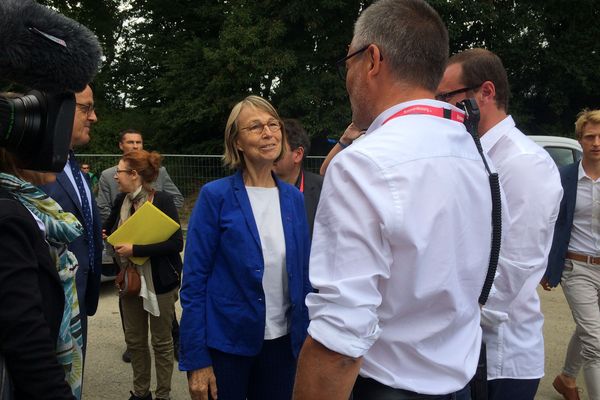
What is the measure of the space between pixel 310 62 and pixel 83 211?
15209 mm

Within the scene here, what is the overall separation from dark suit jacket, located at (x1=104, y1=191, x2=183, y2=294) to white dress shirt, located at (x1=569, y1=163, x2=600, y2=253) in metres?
2.98

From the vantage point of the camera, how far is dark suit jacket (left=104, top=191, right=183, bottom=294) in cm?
395

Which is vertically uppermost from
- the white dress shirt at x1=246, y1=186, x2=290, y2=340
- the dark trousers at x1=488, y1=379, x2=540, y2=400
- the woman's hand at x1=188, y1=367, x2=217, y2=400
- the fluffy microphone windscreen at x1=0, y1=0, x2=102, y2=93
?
the fluffy microphone windscreen at x1=0, y1=0, x2=102, y2=93

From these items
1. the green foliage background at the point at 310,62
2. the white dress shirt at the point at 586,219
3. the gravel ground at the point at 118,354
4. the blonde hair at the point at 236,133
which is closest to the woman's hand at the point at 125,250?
the gravel ground at the point at 118,354

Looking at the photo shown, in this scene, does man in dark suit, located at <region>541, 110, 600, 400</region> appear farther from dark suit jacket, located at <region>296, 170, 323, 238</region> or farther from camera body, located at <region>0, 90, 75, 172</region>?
camera body, located at <region>0, 90, 75, 172</region>

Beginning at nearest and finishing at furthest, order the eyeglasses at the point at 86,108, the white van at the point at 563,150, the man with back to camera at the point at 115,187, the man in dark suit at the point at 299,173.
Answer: the eyeglasses at the point at 86,108, the man in dark suit at the point at 299,173, the man with back to camera at the point at 115,187, the white van at the point at 563,150

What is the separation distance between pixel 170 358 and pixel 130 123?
53.0 feet

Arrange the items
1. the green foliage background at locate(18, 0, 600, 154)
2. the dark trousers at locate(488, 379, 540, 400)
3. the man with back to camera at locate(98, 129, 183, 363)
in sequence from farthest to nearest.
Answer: the green foliage background at locate(18, 0, 600, 154), the man with back to camera at locate(98, 129, 183, 363), the dark trousers at locate(488, 379, 540, 400)

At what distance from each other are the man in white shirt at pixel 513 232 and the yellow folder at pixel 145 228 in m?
2.22

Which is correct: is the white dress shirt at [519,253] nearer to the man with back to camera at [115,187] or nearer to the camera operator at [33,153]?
the camera operator at [33,153]

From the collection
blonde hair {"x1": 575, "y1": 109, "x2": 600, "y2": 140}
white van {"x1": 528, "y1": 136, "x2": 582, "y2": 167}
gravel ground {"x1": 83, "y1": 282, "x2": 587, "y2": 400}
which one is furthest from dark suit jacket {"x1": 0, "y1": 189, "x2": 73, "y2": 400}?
white van {"x1": 528, "y1": 136, "x2": 582, "y2": 167}

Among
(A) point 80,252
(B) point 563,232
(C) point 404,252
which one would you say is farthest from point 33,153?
(B) point 563,232

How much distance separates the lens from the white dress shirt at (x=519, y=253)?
2.03m

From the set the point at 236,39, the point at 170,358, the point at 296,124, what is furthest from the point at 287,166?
the point at 236,39
